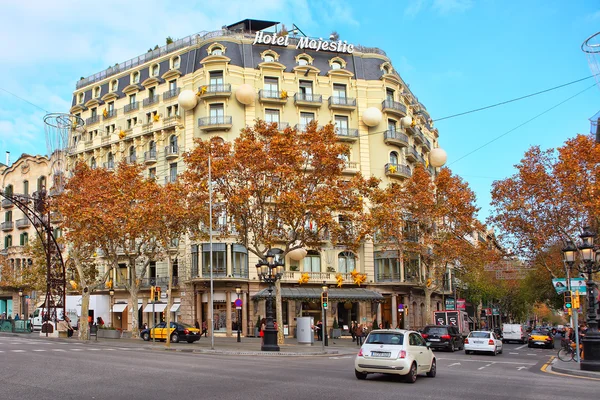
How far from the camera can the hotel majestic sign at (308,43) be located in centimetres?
5434

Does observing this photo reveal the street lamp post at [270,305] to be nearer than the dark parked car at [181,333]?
Yes

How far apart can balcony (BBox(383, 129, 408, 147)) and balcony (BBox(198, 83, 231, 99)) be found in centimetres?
1456

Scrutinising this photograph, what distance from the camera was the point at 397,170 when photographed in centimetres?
5547

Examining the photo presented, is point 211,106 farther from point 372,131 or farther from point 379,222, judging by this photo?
point 379,222

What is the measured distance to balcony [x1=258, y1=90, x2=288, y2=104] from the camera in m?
52.8

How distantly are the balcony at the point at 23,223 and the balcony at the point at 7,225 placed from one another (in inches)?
56.3

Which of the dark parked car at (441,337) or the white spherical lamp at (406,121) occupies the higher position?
the white spherical lamp at (406,121)

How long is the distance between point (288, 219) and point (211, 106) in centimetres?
2100

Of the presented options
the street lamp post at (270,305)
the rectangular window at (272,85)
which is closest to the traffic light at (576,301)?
the street lamp post at (270,305)

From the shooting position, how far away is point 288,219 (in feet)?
116

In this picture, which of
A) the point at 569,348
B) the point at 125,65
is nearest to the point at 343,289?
the point at 569,348

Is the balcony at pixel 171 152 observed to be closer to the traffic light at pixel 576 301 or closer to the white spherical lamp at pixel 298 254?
the white spherical lamp at pixel 298 254

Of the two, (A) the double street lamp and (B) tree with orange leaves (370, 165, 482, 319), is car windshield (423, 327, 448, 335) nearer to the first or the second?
(B) tree with orange leaves (370, 165, 482, 319)

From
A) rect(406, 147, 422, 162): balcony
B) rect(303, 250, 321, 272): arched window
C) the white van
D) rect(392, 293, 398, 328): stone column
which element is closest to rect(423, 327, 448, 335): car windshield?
rect(392, 293, 398, 328): stone column
